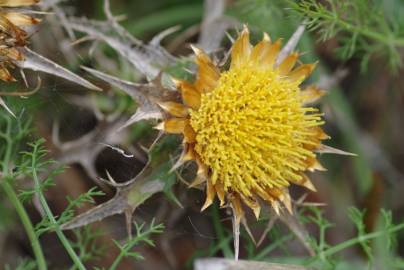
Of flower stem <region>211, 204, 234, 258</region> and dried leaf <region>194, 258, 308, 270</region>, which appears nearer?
dried leaf <region>194, 258, 308, 270</region>

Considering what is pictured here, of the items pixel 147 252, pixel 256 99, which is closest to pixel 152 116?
pixel 256 99

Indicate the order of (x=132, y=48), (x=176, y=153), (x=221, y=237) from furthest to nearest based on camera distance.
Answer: (x=221, y=237) → (x=132, y=48) → (x=176, y=153)

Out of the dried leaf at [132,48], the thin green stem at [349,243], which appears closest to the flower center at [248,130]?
the dried leaf at [132,48]

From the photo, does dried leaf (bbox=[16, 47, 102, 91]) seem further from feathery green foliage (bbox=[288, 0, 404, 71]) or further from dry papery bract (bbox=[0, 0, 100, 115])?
feathery green foliage (bbox=[288, 0, 404, 71])

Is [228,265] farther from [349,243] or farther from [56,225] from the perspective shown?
[349,243]

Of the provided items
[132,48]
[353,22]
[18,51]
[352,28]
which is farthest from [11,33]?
[353,22]

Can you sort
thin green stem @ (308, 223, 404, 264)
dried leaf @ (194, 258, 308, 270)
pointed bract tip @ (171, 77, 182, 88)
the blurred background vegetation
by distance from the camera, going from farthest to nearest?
thin green stem @ (308, 223, 404, 264) < the blurred background vegetation < pointed bract tip @ (171, 77, 182, 88) < dried leaf @ (194, 258, 308, 270)

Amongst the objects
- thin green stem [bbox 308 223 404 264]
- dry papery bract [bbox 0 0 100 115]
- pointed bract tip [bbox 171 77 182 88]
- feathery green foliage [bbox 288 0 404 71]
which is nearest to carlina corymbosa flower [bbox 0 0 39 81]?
dry papery bract [bbox 0 0 100 115]

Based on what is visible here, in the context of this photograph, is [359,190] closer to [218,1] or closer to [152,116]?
[218,1]
